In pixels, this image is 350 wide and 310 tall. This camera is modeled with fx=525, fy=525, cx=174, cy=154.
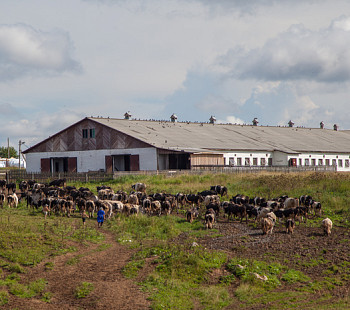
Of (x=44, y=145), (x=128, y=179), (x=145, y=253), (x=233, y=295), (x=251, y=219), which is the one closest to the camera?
(x=233, y=295)

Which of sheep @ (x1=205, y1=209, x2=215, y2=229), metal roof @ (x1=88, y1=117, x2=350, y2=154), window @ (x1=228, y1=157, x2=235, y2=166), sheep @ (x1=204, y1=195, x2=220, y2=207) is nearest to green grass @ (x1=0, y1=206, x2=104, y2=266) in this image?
sheep @ (x1=205, y1=209, x2=215, y2=229)

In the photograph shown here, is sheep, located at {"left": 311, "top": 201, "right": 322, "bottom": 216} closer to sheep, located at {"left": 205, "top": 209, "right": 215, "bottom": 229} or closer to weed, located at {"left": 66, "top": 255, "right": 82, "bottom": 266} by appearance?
sheep, located at {"left": 205, "top": 209, "right": 215, "bottom": 229}

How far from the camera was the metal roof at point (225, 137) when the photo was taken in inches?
2448

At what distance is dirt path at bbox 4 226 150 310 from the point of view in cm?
1662

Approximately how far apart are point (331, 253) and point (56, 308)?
492 inches

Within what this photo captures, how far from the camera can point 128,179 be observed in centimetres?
4859

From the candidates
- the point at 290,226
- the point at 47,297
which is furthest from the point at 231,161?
the point at 47,297

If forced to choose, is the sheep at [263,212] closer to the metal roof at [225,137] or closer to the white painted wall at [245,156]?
the metal roof at [225,137]

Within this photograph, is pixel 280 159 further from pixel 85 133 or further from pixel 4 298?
pixel 4 298

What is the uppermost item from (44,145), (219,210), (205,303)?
(44,145)

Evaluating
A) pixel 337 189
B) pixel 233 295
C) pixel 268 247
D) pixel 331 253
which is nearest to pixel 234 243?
pixel 268 247

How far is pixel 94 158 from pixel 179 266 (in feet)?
144

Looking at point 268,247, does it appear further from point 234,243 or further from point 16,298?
point 16,298

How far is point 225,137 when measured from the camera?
234 feet
